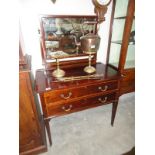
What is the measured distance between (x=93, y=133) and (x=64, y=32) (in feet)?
4.47

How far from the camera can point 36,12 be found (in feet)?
4.51

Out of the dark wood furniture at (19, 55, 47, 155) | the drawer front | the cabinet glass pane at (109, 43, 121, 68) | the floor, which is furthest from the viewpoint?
the cabinet glass pane at (109, 43, 121, 68)

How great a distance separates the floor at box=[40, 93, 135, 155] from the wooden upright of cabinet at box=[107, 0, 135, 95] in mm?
519

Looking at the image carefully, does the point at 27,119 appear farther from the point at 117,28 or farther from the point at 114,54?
the point at 117,28

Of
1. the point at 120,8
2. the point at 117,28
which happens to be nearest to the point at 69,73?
the point at 117,28

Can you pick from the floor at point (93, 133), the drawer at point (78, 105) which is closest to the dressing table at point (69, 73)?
the drawer at point (78, 105)

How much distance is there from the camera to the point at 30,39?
1.46 meters

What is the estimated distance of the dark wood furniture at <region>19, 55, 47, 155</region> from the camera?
1093 millimetres

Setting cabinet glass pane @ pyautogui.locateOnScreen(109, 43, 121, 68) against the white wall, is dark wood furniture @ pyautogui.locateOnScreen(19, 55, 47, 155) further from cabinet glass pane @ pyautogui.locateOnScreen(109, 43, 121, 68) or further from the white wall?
cabinet glass pane @ pyautogui.locateOnScreen(109, 43, 121, 68)

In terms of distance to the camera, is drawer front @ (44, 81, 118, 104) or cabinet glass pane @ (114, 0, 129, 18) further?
cabinet glass pane @ (114, 0, 129, 18)

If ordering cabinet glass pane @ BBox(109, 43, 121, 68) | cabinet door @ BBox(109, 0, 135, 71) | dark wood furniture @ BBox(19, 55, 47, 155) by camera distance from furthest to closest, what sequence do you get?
cabinet glass pane @ BBox(109, 43, 121, 68), cabinet door @ BBox(109, 0, 135, 71), dark wood furniture @ BBox(19, 55, 47, 155)

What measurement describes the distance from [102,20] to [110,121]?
1.44m

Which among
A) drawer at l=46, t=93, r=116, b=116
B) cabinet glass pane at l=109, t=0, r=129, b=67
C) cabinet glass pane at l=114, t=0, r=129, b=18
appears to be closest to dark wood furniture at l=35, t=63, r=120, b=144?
drawer at l=46, t=93, r=116, b=116
